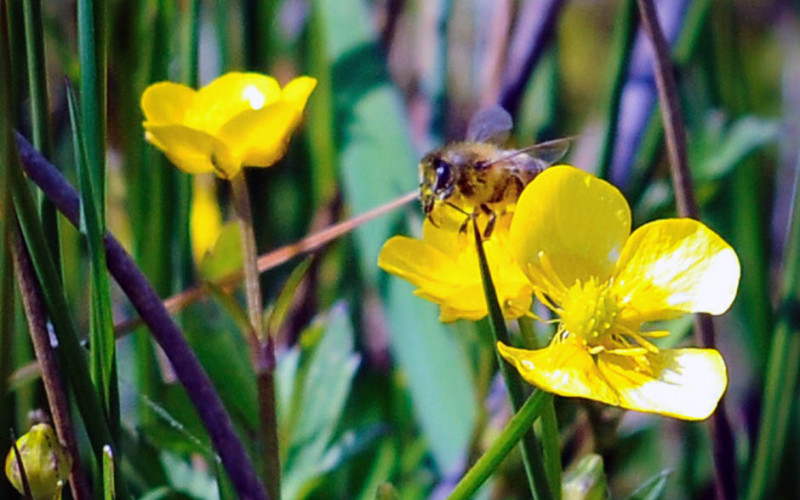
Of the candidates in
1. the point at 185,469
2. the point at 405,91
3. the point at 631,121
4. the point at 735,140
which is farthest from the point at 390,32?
the point at 185,469

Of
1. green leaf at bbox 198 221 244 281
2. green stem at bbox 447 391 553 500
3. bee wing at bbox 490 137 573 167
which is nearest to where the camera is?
green stem at bbox 447 391 553 500

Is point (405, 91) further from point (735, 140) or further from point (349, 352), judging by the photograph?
point (349, 352)

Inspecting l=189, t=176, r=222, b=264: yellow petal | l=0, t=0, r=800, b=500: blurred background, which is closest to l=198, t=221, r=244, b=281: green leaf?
l=0, t=0, r=800, b=500: blurred background

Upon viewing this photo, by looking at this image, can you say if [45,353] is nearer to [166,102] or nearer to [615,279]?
[166,102]

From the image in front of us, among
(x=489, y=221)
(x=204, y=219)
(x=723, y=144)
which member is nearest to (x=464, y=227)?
(x=489, y=221)

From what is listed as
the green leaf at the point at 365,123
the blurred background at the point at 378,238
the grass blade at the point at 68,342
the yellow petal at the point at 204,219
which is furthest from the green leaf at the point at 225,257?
the grass blade at the point at 68,342

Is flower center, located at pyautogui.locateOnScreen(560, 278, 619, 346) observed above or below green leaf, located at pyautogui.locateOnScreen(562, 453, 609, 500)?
above

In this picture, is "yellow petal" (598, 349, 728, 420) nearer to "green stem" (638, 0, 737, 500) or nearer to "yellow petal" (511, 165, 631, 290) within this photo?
"yellow petal" (511, 165, 631, 290)
